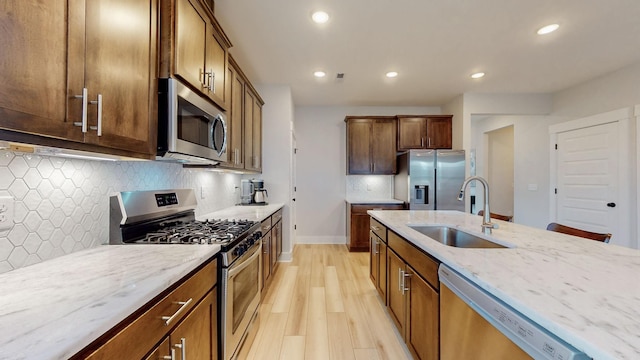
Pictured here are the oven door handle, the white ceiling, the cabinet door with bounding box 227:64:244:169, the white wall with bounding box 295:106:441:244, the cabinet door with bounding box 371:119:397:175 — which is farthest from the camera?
the white wall with bounding box 295:106:441:244

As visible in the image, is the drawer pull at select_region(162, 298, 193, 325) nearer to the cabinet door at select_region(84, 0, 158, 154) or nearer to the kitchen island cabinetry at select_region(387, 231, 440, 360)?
the cabinet door at select_region(84, 0, 158, 154)

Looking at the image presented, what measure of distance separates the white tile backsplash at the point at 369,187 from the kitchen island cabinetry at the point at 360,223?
2.25 ft

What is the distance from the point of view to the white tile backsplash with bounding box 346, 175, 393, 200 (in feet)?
16.7

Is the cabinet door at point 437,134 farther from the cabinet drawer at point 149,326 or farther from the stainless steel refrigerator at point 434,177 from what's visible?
the cabinet drawer at point 149,326

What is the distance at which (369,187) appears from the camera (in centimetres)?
510

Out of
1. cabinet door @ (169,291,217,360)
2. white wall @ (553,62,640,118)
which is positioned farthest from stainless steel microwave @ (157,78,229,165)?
white wall @ (553,62,640,118)

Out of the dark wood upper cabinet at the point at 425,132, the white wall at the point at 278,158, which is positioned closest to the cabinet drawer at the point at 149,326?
the white wall at the point at 278,158

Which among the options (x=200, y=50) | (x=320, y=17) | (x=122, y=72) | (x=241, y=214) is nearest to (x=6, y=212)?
(x=122, y=72)

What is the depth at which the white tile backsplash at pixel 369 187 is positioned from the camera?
200 inches

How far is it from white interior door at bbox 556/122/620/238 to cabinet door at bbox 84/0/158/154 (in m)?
5.22

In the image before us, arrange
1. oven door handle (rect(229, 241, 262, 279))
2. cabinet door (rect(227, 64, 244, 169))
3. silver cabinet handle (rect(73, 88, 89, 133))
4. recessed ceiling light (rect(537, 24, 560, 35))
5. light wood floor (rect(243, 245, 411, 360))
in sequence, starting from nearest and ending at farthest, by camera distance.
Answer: silver cabinet handle (rect(73, 88, 89, 133)) < oven door handle (rect(229, 241, 262, 279)) < light wood floor (rect(243, 245, 411, 360)) < cabinet door (rect(227, 64, 244, 169)) < recessed ceiling light (rect(537, 24, 560, 35))

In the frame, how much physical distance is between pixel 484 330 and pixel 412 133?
4.06 meters

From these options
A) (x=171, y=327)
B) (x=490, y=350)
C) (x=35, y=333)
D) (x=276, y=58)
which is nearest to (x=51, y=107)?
(x=35, y=333)

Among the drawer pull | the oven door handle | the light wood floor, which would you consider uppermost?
the drawer pull
